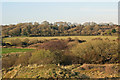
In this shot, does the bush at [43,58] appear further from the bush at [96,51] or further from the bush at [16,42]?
the bush at [16,42]

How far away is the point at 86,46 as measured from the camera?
18.7 meters

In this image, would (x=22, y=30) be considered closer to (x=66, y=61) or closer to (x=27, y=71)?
(x=66, y=61)

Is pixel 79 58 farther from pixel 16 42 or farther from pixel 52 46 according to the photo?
pixel 16 42

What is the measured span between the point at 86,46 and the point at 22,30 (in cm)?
3413

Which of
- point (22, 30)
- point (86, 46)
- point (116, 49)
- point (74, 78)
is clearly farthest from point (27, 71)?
point (22, 30)

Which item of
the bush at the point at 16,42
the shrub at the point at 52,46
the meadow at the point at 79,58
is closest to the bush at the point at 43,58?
the meadow at the point at 79,58

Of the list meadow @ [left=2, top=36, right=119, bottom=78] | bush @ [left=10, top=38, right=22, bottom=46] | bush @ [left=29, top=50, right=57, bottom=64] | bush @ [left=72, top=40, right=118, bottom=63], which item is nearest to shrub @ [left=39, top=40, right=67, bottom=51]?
meadow @ [left=2, top=36, right=119, bottom=78]

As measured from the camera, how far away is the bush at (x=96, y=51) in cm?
1830

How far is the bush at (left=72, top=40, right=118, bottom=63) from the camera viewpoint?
18.3 m

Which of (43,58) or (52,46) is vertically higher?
(52,46)

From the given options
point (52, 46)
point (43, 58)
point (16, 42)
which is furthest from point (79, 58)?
point (16, 42)

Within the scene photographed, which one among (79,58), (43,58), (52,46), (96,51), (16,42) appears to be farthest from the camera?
(16,42)

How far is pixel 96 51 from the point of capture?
1820cm

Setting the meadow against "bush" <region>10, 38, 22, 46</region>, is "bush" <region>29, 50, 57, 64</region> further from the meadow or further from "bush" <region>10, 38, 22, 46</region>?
"bush" <region>10, 38, 22, 46</region>
